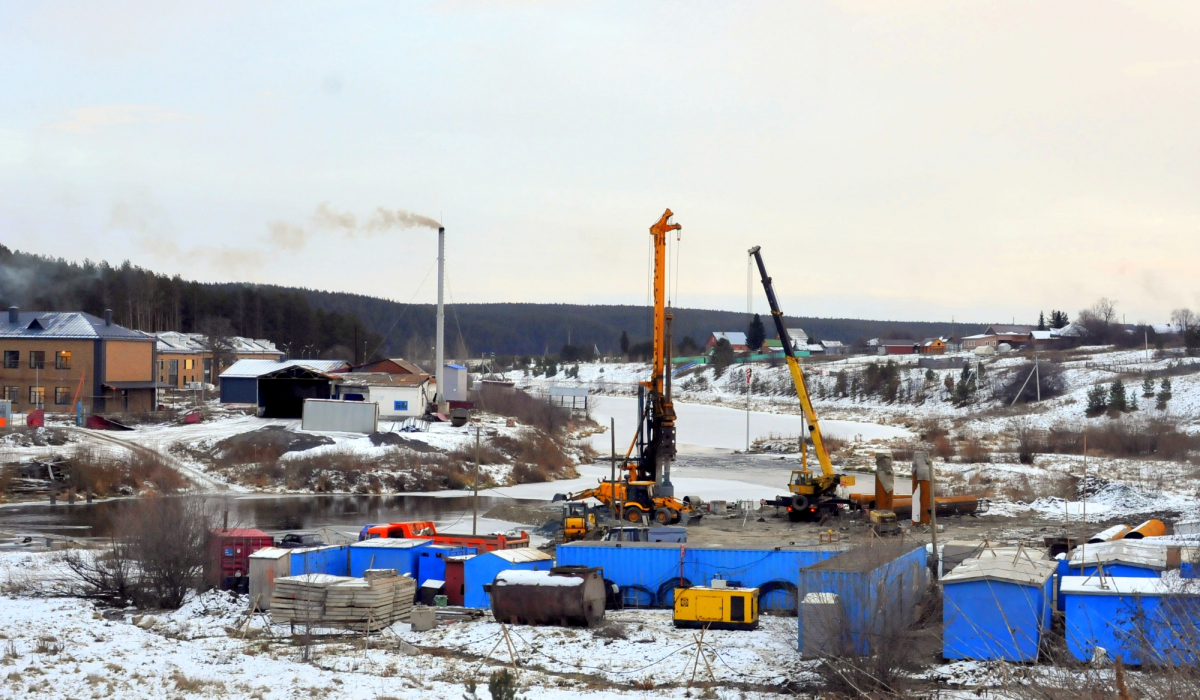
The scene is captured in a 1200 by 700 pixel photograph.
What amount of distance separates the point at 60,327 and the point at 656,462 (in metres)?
44.8

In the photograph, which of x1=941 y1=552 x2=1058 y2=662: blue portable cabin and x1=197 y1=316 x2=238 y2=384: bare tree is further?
x1=197 y1=316 x2=238 y2=384: bare tree

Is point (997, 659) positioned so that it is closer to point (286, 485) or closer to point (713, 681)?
point (713, 681)

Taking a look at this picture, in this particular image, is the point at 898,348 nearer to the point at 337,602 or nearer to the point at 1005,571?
the point at 1005,571

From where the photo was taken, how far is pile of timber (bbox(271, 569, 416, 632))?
20016 mm

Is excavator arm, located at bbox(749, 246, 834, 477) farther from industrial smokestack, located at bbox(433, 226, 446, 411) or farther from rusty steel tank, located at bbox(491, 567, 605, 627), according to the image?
industrial smokestack, located at bbox(433, 226, 446, 411)

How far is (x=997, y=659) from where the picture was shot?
644 inches

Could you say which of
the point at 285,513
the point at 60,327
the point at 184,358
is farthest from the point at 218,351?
the point at 285,513

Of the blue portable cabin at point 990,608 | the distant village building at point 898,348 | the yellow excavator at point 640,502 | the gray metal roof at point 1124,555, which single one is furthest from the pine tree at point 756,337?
the blue portable cabin at point 990,608

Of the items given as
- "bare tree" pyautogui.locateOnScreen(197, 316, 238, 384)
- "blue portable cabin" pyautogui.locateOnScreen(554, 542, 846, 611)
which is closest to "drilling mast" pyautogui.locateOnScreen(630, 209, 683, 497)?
"blue portable cabin" pyautogui.locateOnScreen(554, 542, 846, 611)

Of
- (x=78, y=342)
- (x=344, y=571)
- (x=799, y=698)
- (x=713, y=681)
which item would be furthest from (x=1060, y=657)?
(x=78, y=342)

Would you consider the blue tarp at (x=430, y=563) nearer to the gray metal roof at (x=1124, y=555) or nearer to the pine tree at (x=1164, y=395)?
the gray metal roof at (x=1124, y=555)

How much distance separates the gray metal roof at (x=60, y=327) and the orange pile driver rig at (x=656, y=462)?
39.7 m

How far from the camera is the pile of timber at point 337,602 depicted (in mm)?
20016

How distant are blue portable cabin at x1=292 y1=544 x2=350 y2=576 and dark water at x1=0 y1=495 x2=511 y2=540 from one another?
9475 millimetres
